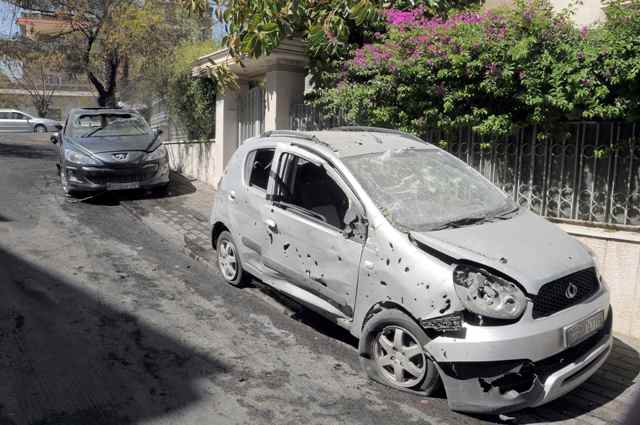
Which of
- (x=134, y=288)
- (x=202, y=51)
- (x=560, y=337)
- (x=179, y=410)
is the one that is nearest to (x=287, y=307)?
(x=134, y=288)

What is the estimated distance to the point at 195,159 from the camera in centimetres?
1344

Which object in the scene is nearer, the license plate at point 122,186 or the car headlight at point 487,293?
the car headlight at point 487,293

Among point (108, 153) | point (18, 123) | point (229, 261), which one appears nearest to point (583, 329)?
point (229, 261)

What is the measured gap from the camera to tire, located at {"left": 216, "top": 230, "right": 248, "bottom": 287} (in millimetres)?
6332

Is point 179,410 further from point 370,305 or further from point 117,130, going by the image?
point 117,130

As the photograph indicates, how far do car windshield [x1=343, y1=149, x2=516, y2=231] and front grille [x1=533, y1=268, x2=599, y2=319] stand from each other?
0.85m

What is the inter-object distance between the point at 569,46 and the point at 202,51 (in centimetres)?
1127

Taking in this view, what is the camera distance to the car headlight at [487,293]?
368 cm

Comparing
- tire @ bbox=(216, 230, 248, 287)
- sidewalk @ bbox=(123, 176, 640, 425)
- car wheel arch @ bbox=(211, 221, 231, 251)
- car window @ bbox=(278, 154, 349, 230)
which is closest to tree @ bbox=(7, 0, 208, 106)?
sidewalk @ bbox=(123, 176, 640, 425)

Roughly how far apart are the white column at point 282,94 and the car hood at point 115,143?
2.63 metres

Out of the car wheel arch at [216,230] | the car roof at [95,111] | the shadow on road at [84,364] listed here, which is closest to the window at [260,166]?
the car wheel arch at [216,230]

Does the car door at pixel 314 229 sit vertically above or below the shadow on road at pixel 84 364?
above

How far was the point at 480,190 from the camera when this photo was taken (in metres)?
5.08

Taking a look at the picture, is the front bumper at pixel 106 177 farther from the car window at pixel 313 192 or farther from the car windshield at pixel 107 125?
the car window at pixel 313 192
